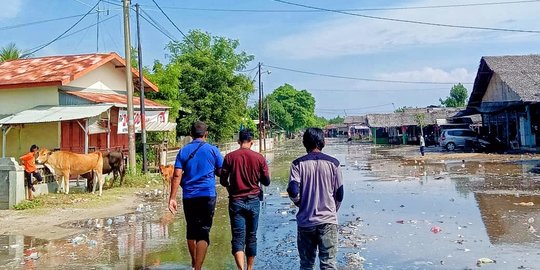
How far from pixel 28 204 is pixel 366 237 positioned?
28.0 feet

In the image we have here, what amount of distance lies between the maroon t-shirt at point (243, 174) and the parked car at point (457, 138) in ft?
108

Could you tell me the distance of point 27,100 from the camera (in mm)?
18938

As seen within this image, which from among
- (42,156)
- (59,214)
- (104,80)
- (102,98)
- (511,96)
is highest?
(104,80)

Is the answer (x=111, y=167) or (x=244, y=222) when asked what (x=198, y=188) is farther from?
(x=111, y=167)

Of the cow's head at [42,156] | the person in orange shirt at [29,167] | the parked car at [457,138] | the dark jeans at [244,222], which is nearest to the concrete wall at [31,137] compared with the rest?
the cow's head at [42,156]

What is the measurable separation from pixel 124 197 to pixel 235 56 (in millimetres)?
31306

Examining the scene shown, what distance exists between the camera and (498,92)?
115 ft

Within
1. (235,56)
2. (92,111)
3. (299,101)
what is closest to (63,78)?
(92,111)

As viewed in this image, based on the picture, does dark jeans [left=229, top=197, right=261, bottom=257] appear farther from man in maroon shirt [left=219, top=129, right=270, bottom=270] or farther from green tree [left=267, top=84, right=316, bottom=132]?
green tree [left=267, top=84, right=316, bottom=132]

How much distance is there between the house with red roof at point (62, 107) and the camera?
17.3 meters

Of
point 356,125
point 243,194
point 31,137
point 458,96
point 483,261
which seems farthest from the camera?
point 356,125

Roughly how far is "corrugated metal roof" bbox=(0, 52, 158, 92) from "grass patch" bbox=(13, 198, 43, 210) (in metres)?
5.92

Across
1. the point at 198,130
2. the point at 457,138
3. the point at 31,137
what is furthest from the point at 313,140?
the point at 457,138

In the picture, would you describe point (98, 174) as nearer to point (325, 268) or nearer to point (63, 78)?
point (63, 78)
